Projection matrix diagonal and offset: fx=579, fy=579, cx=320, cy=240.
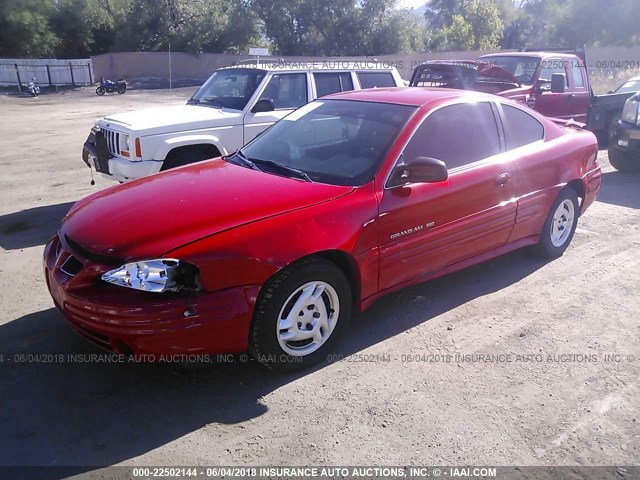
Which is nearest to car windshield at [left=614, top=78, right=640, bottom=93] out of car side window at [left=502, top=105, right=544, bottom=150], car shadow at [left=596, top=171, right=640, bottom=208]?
car shadow at [left=596, top=171, right=640, bottom=208]

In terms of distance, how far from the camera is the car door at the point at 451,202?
13.2 ft

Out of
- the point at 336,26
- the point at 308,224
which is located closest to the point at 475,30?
the point at 336,26

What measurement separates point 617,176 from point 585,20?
40.8 m

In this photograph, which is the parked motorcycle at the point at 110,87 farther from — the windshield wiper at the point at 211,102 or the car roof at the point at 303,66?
the windshield wiper at the point at 211,102

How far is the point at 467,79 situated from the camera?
9.34 meters

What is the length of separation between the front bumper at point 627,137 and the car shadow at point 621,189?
0.44m

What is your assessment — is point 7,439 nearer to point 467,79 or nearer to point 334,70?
point 334,70

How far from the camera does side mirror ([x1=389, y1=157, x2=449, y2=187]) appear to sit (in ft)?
12.8

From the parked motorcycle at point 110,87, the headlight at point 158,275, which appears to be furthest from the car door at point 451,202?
the parked motorcycle at point 110,87

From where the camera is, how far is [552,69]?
10414 mm

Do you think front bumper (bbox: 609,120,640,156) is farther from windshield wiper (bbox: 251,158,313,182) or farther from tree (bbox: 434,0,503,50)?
tree (bbox: 434,0,503,50)

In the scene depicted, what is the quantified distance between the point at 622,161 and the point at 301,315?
823 centimetres

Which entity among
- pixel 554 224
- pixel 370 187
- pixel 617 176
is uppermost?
pixel 370 187

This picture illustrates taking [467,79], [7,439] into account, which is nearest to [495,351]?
[7,439]
